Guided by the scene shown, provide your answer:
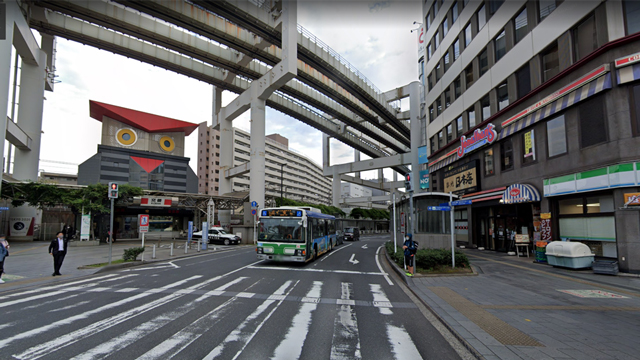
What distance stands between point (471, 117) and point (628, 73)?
13.7 m

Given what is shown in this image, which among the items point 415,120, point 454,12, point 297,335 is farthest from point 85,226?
point 415,120

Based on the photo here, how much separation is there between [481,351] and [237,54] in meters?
37.7

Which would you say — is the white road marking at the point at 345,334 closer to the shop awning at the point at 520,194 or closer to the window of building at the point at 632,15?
the shop awning at the point at 520,194

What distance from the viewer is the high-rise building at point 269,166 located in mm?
94200

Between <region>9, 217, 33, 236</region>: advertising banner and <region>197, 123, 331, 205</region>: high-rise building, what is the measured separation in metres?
48.7

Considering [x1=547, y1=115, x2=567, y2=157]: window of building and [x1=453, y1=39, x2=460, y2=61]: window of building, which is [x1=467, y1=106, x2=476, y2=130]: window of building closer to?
[x1=453, y1=39, x2=460, y2=61]: window of building

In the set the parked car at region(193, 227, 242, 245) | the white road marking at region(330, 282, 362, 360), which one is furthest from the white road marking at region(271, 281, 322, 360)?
the parked car at region(193, 227, 242, 245)

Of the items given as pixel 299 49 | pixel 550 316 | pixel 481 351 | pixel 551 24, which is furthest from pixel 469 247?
pixel 299 49

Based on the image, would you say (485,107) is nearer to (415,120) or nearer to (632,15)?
(632,15)

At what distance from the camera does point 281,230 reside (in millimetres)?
15125

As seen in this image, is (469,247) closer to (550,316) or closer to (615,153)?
(615,153)

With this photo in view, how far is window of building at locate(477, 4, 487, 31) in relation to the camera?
75.7 feet

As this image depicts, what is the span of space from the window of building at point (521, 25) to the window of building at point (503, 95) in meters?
2.75

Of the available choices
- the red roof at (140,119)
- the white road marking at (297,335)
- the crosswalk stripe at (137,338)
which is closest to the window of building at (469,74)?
the white road marking at (297,335)
